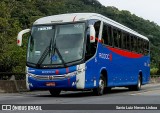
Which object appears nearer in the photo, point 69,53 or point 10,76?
point 69,53

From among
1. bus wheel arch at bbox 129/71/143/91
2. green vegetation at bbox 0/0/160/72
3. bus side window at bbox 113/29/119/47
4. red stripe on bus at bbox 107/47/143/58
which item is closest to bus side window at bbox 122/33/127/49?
red stripe on bus at bbox 107/47/143/58

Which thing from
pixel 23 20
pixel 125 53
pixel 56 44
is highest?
pixel 23 20

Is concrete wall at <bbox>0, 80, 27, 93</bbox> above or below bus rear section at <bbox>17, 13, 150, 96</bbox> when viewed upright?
below

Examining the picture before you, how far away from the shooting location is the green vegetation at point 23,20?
87.1ft

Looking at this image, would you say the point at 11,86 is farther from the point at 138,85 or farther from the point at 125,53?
the point at 138,85

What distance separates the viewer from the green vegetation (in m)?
26.5

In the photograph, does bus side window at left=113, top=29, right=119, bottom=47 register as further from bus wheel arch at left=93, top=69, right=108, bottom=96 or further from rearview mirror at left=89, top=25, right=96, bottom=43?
rearview mirror at left=89, top=25, right=96, bottom=43

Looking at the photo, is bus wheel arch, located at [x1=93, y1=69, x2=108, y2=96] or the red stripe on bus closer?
bus wheel arch, located at [x1=93, y1=69, x2=108, y2=96]

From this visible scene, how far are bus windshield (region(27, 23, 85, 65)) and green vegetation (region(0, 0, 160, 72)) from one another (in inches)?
314

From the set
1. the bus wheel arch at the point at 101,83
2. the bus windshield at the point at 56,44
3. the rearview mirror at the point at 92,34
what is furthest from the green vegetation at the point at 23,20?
the rearview mirror at the point at 92,34

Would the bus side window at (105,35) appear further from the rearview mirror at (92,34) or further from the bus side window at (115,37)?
the rearview mirror at (92,34)

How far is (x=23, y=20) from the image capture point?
49.4m

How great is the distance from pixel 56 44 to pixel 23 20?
107ft

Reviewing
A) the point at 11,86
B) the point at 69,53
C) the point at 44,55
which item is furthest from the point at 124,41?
the point at 44,55
